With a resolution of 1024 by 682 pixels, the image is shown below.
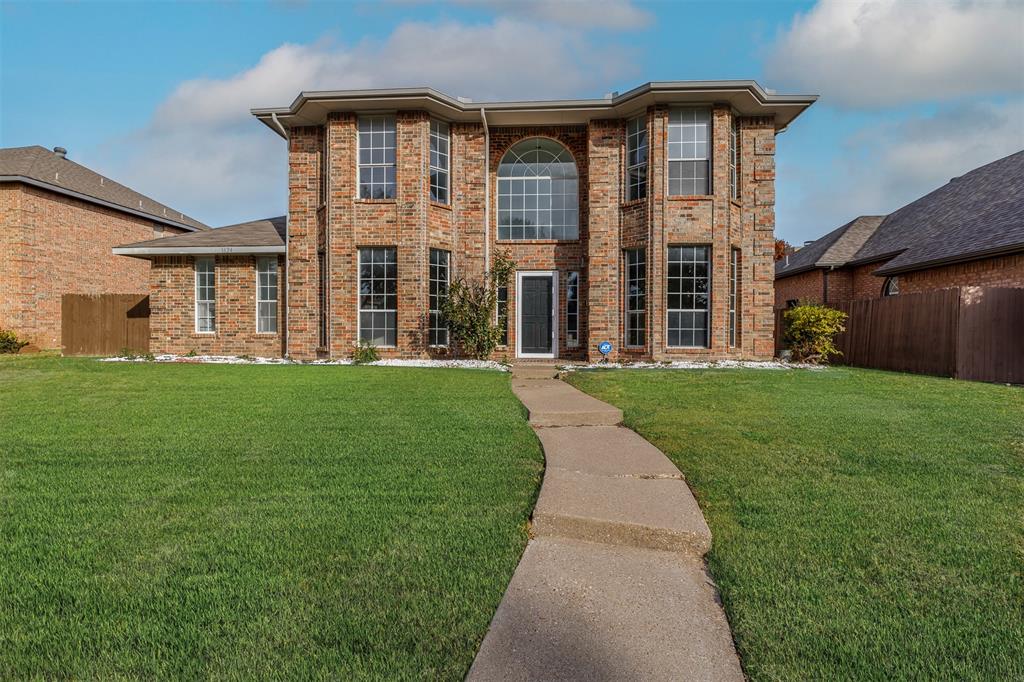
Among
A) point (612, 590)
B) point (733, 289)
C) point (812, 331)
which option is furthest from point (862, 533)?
point (812, 331)

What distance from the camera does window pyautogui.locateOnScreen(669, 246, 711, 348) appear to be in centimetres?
1291

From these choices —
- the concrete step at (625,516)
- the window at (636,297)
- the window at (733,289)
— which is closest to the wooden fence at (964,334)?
the window at (733,289)

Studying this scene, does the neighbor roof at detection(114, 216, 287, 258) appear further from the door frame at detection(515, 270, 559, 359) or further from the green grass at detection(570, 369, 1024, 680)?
the green grass at detection(570, 369, 1024, 680)

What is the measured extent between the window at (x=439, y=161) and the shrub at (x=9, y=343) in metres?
13.5

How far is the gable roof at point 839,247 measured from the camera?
789 inches

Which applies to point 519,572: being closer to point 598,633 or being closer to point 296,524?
point 598,633

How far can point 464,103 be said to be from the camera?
1295cm

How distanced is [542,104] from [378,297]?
19.6 ft

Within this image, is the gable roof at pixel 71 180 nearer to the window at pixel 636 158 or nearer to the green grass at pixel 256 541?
the green grass at pixel 256 541

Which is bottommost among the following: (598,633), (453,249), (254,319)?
(598,633)

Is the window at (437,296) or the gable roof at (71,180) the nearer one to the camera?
the window at (437,296)

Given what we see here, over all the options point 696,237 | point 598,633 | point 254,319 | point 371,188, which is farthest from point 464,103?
point 598,633

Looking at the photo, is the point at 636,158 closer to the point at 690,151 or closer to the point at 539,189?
the point at 690,151

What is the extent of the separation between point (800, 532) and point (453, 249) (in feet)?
38.1
